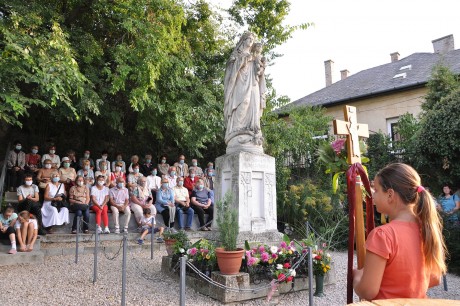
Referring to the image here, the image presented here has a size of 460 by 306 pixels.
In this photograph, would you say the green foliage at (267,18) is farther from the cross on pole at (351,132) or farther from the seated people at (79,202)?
the cross on pole at (351,132)

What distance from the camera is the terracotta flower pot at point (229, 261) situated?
550 centimetres

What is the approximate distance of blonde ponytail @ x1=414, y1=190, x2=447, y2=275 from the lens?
2.04 meters

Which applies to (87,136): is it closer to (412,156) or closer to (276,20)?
(276,20)

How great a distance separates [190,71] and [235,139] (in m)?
6.27

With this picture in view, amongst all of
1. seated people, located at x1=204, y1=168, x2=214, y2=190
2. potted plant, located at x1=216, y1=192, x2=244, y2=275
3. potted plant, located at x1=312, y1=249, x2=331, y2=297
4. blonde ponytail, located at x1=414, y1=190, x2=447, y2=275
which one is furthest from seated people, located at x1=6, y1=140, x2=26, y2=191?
blonde ponytail, located at x1=414, y1=190, x2=447, y2=275

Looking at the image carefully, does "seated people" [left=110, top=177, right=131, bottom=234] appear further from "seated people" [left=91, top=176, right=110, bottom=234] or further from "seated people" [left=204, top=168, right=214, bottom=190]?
"seated people" [left=204, top=168, right=214, bottom=190]

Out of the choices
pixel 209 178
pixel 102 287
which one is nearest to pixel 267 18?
pixel 209 178

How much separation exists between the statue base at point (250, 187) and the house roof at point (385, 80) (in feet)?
37.7

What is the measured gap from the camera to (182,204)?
38.2ft

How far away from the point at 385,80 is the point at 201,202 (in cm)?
1564

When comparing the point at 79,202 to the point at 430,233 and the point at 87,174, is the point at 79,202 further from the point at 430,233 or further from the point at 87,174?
the point at 430,233

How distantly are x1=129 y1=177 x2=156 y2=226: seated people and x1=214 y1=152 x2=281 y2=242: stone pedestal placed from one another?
13.7 ft

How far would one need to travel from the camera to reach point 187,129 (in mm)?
12000

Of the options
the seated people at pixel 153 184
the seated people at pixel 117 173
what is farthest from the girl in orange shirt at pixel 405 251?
the seated people at pixel 153 184
